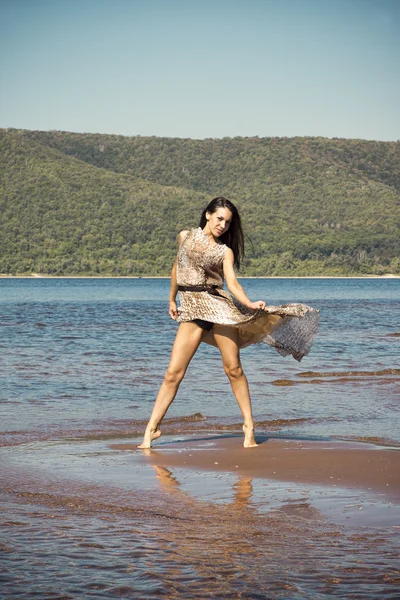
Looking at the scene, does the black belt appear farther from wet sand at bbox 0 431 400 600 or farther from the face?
wet sand at bbox 0 431 400 600

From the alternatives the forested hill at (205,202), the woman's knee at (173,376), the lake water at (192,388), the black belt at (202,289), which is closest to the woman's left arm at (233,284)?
the black belt at (202,289)

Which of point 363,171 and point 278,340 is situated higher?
point 363,171

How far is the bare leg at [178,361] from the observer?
7180 millimetres

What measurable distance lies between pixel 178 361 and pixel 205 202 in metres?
125

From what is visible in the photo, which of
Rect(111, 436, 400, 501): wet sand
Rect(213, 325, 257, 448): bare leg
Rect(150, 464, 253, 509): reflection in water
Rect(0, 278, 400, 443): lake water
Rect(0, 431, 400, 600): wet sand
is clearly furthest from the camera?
Rect(0, 278, 400, 443): lake water

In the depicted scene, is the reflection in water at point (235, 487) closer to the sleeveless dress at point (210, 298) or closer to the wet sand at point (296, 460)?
the wet sand at point (296, 460)

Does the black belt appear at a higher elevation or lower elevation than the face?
lower

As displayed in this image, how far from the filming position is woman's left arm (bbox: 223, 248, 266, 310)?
696 cm

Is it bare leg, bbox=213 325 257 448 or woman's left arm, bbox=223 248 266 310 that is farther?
bare leg, bbox=213 325 257 448

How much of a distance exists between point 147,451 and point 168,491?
4.83 ft

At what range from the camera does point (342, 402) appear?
11.1m

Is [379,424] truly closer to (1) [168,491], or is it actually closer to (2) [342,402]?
(2) [342,402]

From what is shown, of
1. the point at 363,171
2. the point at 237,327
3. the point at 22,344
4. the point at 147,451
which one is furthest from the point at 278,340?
the point at 363,171

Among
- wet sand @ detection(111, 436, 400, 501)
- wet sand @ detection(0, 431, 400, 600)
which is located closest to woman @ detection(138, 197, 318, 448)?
wet sand @ detection(111, 436, 400, 501)
